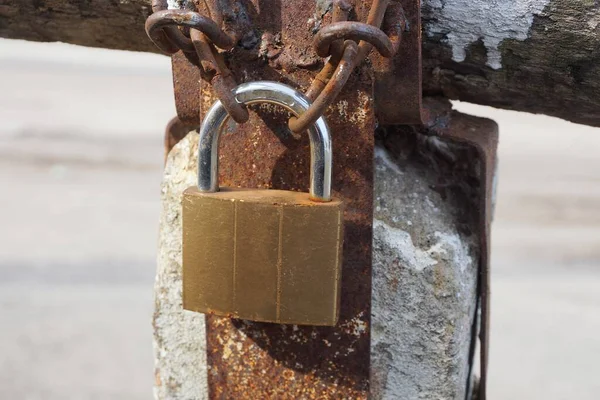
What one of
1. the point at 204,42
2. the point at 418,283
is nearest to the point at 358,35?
the point at 204,42

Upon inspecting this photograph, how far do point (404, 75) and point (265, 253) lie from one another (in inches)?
8.1

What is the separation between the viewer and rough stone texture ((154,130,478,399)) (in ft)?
2.43

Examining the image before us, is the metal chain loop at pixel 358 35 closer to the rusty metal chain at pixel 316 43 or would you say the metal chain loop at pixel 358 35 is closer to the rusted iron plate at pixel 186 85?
the rusty metal chain at pixel 316 43

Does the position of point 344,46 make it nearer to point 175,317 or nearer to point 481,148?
point 481,148

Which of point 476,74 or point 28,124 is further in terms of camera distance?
point 28,124

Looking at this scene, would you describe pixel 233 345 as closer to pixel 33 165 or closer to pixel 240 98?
pixel 240 98

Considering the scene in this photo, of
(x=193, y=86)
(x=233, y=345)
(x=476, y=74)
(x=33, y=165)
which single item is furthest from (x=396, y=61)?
(x=33, y=165)

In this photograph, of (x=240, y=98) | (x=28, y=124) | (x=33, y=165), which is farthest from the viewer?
(x=28, y=124)

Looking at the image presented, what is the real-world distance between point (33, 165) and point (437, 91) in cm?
507

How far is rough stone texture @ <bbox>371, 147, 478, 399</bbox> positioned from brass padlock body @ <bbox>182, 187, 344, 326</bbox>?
81 millimetres

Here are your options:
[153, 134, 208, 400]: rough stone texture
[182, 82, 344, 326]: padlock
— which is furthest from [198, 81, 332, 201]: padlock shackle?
[153, 134, 208, 400]: rough stone texture

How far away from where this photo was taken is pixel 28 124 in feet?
21.9

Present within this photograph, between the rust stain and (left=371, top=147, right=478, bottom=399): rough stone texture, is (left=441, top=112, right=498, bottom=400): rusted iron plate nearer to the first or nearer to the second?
(left=371, top=147, right=478, bottom=399): rough stone texture

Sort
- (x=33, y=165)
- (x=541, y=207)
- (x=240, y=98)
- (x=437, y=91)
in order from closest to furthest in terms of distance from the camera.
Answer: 1. (x=240, y=98)
2. (x=437, y=91)
3. (x=541, y=207)
4. (x=33, y=165)
